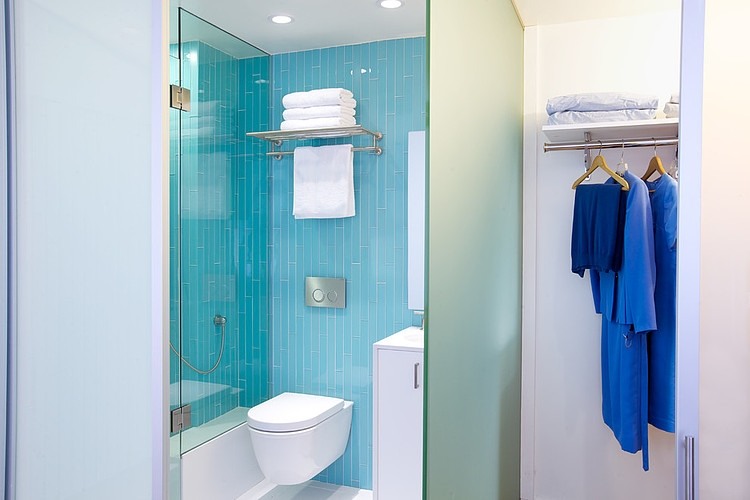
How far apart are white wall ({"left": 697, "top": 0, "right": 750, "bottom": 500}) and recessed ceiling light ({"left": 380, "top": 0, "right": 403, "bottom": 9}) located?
1.23 meters

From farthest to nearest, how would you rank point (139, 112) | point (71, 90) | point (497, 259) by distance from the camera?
point (497, 259) → point (71, 90) → point (139, 112)

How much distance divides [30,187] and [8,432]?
0.67m

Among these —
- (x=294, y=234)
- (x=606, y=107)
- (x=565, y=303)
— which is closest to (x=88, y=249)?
(x=294, y=234)

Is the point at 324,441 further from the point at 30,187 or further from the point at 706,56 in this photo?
the point at 706,56

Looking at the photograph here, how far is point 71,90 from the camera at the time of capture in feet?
5.02

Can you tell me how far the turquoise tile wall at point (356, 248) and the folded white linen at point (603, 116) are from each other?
1.89ft

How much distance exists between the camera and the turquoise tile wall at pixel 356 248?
236 cm

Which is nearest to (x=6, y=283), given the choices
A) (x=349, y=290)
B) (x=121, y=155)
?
(x=121, y=155)

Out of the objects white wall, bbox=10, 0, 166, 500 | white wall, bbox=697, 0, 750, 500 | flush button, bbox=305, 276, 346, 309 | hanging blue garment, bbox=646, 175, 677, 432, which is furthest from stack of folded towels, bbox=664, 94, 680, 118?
white wall, bbox=10, 0, 166, 500

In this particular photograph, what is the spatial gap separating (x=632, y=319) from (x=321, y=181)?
1.30 m

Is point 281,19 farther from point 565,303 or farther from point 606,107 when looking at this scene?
point 565,303

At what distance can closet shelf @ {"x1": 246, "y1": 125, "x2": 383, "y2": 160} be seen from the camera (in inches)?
88.7

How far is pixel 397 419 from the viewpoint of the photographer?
7.56 feet

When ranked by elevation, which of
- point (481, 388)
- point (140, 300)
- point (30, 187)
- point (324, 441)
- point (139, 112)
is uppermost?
point (139, 112)
